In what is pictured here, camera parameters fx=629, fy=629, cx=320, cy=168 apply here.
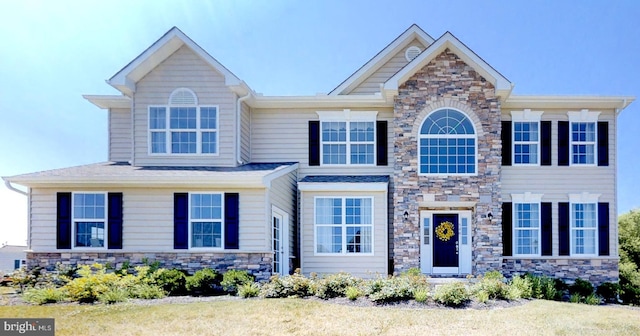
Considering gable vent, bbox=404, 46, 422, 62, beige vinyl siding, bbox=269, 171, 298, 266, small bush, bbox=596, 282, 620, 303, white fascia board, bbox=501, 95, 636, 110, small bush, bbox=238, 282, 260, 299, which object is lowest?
small bush, bbox=596, 282, 620, 303

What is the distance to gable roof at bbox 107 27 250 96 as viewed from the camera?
63.1 ft

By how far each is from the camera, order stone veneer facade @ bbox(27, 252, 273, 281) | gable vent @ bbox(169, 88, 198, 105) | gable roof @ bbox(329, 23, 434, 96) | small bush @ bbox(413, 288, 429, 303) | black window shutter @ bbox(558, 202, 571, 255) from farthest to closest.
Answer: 1. gable roof @ bbox(329, 23, 434, 96)
2. black window shutter @ bbox(558, 202, 571, 255)
3. gable vent @ bbox(169, 88, 198, 105)
4. stone veneer facade @ bbox(27, 252, 273, 281)
5. small bush @ bbox(413, 288, 429, 303)

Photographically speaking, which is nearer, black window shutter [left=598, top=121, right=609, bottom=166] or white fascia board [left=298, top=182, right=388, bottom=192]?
white fascia board [left=298, top=182, right=388, bottom=192]

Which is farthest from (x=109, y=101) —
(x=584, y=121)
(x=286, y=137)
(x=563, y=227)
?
(x=584, y=121)

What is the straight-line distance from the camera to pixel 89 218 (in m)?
18.0

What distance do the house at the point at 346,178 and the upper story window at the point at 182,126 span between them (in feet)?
0.15

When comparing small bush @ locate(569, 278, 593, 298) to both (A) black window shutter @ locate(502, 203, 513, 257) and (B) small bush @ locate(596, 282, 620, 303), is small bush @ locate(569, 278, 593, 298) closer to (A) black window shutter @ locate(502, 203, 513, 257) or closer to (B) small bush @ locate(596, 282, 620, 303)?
(B) small bush @ locate(596, 282, 620, 303)

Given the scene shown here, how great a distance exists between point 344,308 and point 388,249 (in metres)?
7.01

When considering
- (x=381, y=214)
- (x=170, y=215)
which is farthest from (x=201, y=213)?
(x=381, y=214)

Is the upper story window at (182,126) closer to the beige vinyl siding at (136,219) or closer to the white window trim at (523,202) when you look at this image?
the beige vinyl siding at (136,219)

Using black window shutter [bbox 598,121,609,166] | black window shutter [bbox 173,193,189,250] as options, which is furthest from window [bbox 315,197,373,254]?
black window shutter [bbox 598,121,609,166]

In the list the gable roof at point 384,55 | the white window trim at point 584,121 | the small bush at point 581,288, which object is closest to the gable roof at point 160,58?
the gable roof at point 384,55

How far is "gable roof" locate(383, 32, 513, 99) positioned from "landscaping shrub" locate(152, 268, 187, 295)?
8.27 m

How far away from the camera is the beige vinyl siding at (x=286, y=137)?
20922mm
